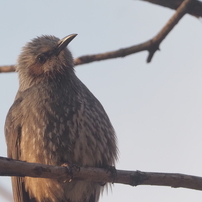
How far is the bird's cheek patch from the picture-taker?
521 cm

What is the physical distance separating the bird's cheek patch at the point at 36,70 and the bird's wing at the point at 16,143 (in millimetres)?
573

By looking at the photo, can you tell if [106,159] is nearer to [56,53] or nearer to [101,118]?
[101,118]

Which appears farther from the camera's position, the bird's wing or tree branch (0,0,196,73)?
the bird's wing

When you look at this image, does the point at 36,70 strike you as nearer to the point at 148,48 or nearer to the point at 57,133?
the point at 57,133

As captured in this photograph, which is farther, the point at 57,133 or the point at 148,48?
the point at 57,133

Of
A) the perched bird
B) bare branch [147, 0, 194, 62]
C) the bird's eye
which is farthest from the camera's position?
the bird's eye

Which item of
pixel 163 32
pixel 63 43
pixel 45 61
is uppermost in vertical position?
pixel 163 32

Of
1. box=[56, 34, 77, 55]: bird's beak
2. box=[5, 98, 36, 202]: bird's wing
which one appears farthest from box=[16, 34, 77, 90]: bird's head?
box=[5, 98, 36, 202]: bird's wing

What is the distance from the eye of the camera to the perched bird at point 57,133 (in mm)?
4262

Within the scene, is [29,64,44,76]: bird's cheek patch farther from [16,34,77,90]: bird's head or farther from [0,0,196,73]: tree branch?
[0,0,196,73]: tree branch

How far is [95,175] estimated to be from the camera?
384 cm

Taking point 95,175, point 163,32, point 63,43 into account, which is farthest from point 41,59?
point 163,32

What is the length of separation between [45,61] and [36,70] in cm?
17

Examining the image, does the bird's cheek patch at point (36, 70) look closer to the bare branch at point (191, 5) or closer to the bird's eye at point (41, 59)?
the bird's eye at point (41, 59)
